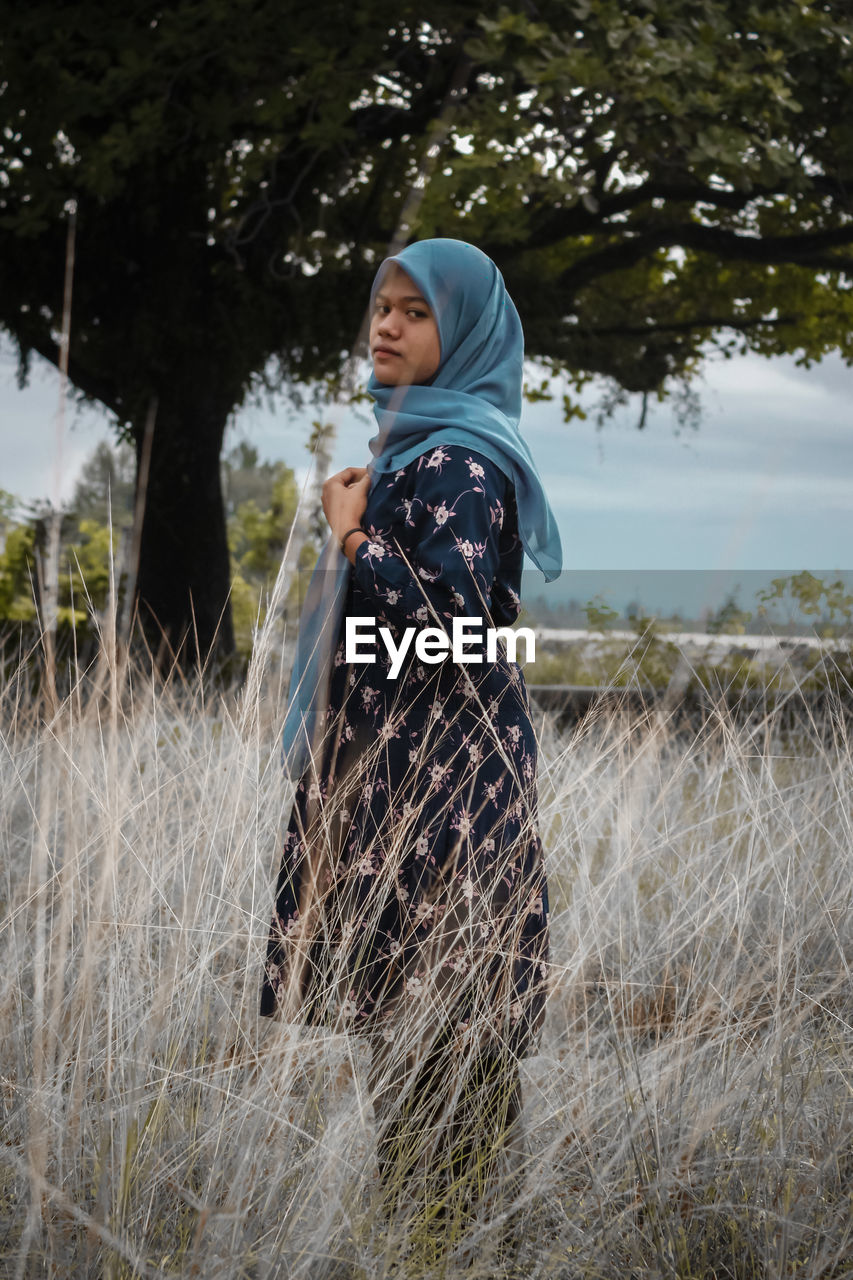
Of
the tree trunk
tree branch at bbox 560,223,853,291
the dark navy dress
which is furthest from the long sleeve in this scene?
tree branch at bbox 560,223,853,291

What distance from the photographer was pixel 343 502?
6.08 ft

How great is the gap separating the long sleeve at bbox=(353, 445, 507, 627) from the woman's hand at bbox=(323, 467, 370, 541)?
8 centimetres

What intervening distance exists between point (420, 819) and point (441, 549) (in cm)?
48

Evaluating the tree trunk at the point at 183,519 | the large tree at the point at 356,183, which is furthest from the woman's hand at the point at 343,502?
the tree trunk at the point at 183,519

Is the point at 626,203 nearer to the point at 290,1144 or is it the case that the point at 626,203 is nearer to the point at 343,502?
the point at 343,502

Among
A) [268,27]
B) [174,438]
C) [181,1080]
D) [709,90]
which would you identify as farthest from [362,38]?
[181,1080]

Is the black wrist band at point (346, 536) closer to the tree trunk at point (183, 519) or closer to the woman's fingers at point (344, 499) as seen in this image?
the woman's fingers at point (344, 499)

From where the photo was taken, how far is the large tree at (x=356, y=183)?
236 inches

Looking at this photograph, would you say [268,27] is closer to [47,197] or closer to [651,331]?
[47,197]

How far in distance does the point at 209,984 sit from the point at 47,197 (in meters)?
6.75

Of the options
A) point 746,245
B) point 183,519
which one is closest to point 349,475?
Result: point 183,519

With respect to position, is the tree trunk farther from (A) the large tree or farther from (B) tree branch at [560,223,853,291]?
(B) tree branch at [560,223,853,291]
